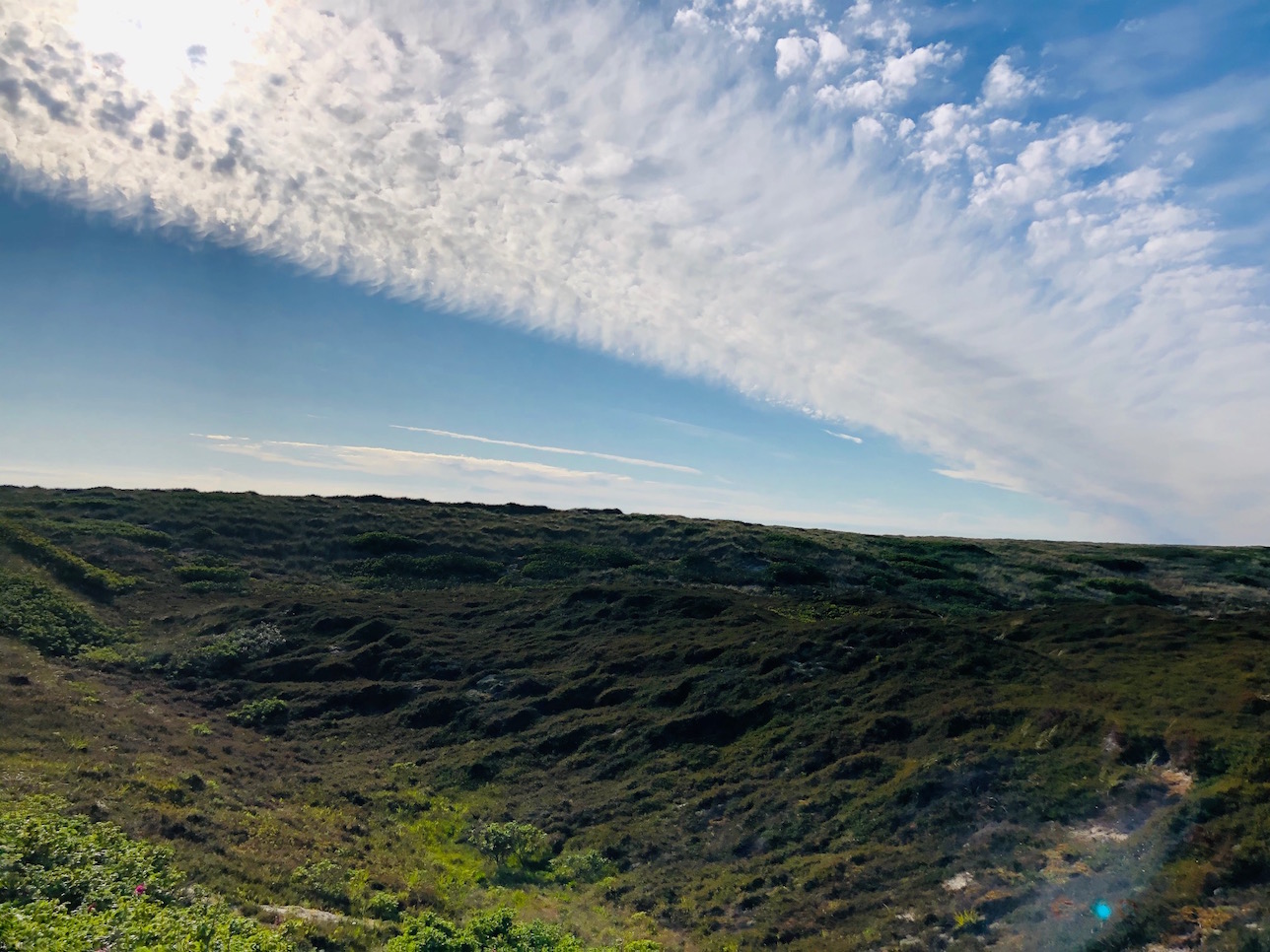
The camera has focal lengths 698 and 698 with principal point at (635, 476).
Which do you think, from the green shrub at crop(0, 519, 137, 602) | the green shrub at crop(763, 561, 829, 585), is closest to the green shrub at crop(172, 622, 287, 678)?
the green shrub at crop(0, 519, 137, 602)

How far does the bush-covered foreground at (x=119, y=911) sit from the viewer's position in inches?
357

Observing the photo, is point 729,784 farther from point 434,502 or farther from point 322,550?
point 434,502

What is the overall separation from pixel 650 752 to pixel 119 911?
15449mm

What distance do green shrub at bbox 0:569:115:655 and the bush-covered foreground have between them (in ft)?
73.7

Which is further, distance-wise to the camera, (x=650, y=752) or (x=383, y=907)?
(x=650, y=752)

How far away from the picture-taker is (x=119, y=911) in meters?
9.87

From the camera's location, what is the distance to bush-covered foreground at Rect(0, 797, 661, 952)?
9.06 meters

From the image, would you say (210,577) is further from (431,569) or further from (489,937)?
(489,937)

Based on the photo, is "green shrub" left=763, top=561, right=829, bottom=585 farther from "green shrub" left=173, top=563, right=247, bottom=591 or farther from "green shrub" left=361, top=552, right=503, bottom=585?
"green shrub" left=173, top=563, right=247, bottom=591

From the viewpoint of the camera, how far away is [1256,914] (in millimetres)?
9586

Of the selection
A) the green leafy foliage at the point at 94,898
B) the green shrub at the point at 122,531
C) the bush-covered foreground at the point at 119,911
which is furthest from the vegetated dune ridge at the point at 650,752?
the green leafy foliage at the point at 94,898

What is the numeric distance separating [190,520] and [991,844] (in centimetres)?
5773

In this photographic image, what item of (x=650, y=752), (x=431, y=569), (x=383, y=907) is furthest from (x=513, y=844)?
(x=431, y=569)

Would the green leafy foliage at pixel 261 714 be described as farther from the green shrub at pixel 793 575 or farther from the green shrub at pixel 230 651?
the green shrub at pixel 793 575
